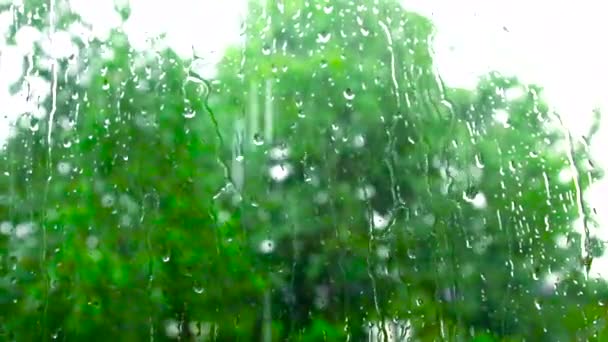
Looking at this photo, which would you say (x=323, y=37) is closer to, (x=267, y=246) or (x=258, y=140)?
(x=258, y=140)

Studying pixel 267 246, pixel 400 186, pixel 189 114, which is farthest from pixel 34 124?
pixel 400 186

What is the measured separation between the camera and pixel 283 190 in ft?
6.48

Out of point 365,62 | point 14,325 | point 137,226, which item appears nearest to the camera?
point 14,325

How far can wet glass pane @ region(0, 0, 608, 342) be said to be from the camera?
1.90 metres

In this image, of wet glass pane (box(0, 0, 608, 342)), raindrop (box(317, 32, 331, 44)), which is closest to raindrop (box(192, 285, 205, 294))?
wet glass pane (box(0, 0, 608, 342))

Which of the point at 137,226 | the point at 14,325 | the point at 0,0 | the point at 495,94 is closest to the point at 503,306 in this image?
the point at 495,94

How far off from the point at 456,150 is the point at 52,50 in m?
1.08

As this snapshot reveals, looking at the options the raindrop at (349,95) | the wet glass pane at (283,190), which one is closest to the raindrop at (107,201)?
the wet glass pane at (283,190)

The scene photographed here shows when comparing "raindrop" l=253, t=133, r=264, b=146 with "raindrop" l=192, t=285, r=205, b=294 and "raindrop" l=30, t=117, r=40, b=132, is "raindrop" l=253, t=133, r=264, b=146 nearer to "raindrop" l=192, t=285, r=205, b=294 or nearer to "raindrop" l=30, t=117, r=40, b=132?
"raindrop" l=192, t=285, r=205, b=294

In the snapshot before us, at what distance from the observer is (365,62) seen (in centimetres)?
210

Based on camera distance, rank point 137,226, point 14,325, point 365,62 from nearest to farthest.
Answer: point 14,325 < point 137,226 < point 365,62

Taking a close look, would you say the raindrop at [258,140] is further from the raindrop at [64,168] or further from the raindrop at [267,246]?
the raindrop at [64,168]

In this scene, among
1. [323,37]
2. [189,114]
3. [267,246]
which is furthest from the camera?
[323,37]

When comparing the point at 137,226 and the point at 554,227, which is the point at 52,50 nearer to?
the point at 137,226
